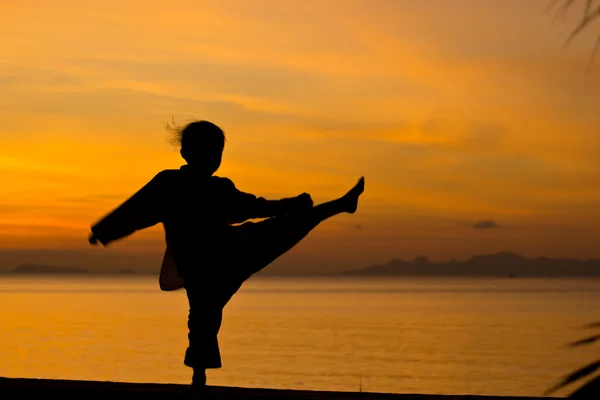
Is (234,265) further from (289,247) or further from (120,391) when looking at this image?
(120,391)

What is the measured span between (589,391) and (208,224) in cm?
268

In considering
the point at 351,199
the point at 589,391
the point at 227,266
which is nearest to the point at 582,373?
the point at 589,391

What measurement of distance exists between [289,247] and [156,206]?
610 mm

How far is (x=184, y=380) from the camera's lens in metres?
26.3

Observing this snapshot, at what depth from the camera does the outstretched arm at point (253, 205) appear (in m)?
4.09

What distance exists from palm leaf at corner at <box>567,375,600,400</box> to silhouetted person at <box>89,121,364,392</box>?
7.87ft

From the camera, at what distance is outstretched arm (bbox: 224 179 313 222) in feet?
13.4

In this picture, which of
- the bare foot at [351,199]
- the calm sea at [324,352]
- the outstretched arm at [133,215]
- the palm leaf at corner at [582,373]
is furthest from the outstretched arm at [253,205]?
the calm sea at [324,352]

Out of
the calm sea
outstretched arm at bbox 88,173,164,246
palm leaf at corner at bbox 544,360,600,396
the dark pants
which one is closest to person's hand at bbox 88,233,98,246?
outstretched arm at bbox 88,173,164,246

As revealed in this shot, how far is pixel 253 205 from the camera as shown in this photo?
4176 millimetres

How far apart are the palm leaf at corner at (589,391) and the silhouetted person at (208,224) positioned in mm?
2398

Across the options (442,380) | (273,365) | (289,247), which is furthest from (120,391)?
(273,365)

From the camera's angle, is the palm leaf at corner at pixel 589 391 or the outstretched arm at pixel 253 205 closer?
the palm leaf at corner at pixel 589 391

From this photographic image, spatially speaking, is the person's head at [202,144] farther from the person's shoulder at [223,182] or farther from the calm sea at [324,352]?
the calm sea at [324,352]
